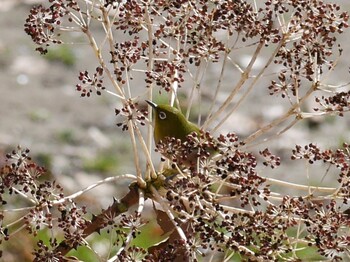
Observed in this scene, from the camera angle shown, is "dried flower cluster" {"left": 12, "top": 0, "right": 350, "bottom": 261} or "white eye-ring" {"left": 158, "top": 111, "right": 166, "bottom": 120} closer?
"dried flower cluster" {"left": 12, "top": 0, "right": 350, "bottom": 261}

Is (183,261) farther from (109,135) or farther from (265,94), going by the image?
(265,94)

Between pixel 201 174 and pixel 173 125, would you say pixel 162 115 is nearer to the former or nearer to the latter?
pixel 173 125

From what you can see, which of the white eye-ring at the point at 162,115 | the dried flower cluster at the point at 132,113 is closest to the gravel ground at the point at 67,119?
the white eye-ring at the point at 162,115

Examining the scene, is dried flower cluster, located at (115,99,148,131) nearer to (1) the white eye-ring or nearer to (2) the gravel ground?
(1) the white eye-ring

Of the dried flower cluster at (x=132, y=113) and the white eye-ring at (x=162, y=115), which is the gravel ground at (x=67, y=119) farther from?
the dried flower cluster at (x=132, y=113)

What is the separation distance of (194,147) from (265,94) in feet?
17.7

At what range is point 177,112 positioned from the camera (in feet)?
9.09

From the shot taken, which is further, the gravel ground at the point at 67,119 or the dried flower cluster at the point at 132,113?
the gravel ground at the point at 67,119

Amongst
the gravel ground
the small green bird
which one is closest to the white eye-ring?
the small green bird

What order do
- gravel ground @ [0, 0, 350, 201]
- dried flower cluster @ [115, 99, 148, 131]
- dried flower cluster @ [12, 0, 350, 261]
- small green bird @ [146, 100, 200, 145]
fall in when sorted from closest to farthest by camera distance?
dried flower cluster @ [12, 0, 350, 261] < dried flower cluster @ [115, 99, 148, 131] < small green bird @ [146, 100, 200, 145] < gravel ground @ [0, 0, 350, 201]

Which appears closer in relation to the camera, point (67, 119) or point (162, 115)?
point (162, 115)

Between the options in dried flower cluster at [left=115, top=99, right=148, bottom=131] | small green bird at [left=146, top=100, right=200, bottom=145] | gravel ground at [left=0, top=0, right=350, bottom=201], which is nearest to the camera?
dried flower cluster at [left=115, top=99, right=148, bottom=131]

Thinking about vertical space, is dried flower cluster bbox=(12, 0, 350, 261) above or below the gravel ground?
above

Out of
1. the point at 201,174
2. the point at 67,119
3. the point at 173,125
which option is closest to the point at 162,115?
the point at 173,125
